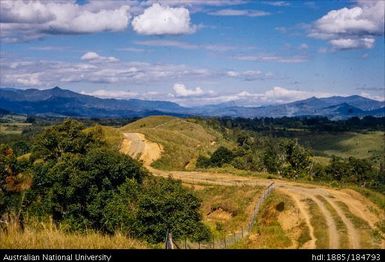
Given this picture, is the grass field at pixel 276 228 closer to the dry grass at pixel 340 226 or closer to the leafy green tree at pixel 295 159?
the dry grass at pixel 340 226

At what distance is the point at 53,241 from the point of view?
11.7 m

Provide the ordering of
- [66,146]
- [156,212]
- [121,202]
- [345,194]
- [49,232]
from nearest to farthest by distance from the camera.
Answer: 1. [49,232]
2. [156,212]
3. [121,202]
4. [345,194]
5. [66,146]

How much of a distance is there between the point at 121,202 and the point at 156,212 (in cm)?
823

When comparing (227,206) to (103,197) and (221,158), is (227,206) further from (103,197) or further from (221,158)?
(221,158)


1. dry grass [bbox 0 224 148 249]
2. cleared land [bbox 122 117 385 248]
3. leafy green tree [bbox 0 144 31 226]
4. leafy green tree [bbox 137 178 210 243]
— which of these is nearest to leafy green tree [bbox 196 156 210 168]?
cleared land [bbox 122 117 385 248]

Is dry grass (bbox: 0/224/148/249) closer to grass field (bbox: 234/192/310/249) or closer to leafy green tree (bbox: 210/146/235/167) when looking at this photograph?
grass field (bbox: 234/192/310/249)

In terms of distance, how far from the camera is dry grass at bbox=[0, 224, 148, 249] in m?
11.6

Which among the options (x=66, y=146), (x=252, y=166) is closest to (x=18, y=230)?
(x=66, y=146)

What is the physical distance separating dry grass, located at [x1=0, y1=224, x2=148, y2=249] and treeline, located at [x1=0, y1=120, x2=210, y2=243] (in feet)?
76.8

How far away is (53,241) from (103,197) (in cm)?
4025

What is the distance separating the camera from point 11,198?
6053 cm
